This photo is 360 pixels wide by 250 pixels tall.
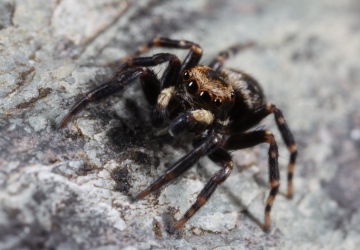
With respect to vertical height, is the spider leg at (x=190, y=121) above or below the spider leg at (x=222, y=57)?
below

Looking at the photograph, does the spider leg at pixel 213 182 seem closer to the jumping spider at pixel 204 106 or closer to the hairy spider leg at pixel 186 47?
the jumping spider at pixel 204 106

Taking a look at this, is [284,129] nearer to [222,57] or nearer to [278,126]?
[278,126]

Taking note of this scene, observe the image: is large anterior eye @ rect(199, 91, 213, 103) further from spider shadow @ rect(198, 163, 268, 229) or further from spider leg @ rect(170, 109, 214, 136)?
spider shadow @ rect(198, 163, 268, 229)

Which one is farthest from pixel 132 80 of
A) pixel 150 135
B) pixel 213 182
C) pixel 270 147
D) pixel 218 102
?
pixel 270 147

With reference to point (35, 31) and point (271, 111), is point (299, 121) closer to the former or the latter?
point (271, 111)

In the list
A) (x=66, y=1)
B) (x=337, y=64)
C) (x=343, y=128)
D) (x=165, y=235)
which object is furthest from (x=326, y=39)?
(x=165, y=235)

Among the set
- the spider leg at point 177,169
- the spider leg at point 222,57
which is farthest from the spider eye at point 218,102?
the spider leg at point 222,57
